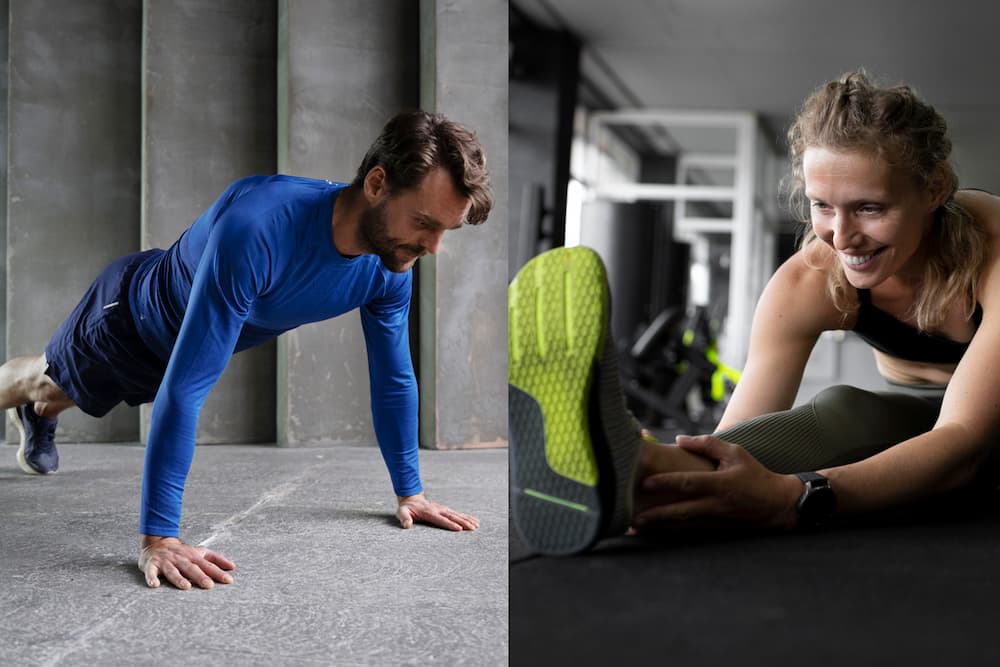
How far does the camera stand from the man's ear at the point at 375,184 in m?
1.62

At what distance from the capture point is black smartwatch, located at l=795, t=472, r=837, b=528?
2.53 feet

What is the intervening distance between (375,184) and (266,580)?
75 centimetres

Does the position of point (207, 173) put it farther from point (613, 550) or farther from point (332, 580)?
point (613, 550)

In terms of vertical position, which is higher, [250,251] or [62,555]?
[250,251]

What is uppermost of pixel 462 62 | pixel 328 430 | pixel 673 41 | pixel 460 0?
pixel 460 0

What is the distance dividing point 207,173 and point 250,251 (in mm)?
1939

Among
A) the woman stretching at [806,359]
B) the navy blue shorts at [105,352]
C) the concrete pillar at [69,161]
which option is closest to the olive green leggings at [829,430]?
the woman stretching at [806,359]

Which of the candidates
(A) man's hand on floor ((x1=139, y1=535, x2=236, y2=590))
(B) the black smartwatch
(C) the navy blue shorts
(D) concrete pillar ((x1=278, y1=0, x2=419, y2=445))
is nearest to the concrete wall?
(D) concrete pillar ((x1=278, y1=0, x2=419, y2=445))

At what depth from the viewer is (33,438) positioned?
2262 mm

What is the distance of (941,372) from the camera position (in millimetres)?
1152

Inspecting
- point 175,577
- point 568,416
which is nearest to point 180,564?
point 175,577

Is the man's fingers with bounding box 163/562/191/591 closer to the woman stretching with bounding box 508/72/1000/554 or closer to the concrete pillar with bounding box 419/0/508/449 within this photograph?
the woman stretching with bounding box 508/72/1000/554

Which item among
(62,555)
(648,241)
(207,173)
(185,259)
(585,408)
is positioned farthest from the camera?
(207,173)

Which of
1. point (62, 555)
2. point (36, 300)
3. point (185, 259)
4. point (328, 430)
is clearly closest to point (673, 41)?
point (185, 259)
